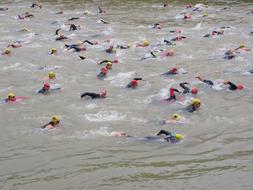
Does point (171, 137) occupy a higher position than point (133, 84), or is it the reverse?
point (133, 84)

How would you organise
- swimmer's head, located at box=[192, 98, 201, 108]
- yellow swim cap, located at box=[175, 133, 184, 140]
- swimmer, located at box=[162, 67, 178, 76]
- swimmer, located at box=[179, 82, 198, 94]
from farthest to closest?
→ swimmer, located at box=[162, 67, 178, 76] → swimmer, located at box=[179, 82, 198, 94] → swimmer's head, located at box=[192, 98, 201, 108] → yellow swim cap, located at box=[175, 133, 184, 140]

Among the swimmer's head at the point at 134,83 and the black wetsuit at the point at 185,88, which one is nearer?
the black wetsuit at the point at 185,88

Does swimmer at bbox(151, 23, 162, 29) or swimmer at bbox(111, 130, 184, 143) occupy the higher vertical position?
swimmer at bbox(151, 23, 162, 29)

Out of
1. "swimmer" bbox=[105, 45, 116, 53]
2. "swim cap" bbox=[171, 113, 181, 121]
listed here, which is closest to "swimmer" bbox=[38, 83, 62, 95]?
"swim cap" bbox=[171, 113, 181, 121]

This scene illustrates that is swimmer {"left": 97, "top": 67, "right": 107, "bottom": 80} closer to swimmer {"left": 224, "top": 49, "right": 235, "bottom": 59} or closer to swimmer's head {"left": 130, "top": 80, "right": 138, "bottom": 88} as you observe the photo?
swimmer's head {"left": 130, "top": 80, "right": 138, "bottom": 88}

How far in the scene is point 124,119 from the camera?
16969mm

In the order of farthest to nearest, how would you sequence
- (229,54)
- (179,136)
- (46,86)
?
(229,54)
(46,86)
(179,136)

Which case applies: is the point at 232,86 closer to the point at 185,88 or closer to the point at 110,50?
the point at 185,88

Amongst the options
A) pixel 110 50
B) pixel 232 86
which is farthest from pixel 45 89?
pixel 232 86

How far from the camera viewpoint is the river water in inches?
504

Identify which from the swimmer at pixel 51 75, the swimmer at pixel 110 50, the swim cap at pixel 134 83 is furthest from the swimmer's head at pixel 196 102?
the swimmer at pixel 110 50

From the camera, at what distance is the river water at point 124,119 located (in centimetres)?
1281

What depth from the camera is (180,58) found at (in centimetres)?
2516

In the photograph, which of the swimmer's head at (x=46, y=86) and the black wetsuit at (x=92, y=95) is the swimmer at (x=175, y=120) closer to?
the black wetsuit at (x=92, y=95)
